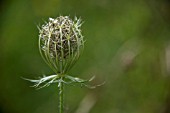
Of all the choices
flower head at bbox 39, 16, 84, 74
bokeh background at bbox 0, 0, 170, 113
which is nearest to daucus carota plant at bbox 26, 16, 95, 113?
flower head at bbox 39, 16, 84, 74

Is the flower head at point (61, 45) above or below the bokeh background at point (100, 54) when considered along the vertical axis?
below

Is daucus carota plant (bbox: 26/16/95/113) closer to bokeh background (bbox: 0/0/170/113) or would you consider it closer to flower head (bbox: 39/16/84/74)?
flower head (bbox: 39/16/84/74)

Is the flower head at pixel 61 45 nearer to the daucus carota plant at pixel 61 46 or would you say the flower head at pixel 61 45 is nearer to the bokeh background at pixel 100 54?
the daucus carota plant at pixel 61 46

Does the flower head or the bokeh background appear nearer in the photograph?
the flower head

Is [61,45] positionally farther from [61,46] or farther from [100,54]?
[100,54]

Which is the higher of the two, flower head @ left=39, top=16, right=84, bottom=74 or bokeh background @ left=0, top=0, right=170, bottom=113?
bokeh background @ left=0, top=0, right=170, bottom=113

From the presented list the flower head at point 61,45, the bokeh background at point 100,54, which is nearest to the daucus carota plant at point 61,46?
the flower head at point 61,45

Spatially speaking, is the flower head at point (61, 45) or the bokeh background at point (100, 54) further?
the bokeh background at point (100, 54)

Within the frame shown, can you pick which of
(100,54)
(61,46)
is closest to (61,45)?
(61,46)
